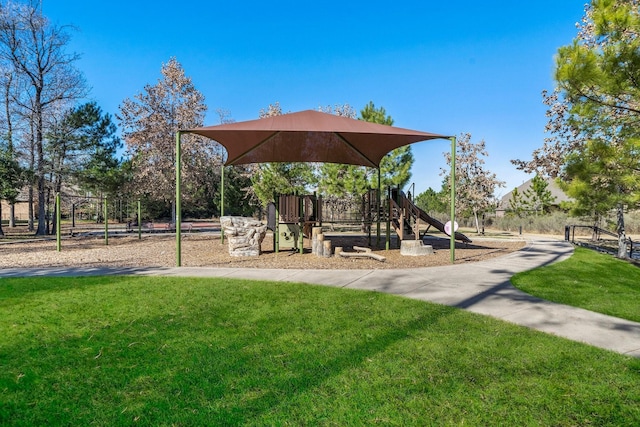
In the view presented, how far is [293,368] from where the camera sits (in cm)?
311

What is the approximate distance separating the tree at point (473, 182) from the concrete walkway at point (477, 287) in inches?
533

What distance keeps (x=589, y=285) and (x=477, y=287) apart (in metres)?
2.40

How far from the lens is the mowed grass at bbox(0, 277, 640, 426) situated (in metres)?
2.45

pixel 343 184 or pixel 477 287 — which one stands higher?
pixel 343 184

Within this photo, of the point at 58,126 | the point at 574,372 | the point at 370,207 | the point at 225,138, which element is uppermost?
the point at 58,126

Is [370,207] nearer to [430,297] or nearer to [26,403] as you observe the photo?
[430,297]

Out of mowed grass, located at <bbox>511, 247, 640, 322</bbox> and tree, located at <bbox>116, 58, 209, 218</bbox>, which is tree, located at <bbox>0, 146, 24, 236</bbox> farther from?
mowed grass, located at <bbox>511, 247, 640, 322</bbox>

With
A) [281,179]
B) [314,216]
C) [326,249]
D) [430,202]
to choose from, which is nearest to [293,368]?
[326,249]

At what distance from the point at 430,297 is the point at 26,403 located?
15.9 feet

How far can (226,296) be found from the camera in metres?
5.50

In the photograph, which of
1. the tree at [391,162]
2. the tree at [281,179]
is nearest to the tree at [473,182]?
the tree at [391,162]

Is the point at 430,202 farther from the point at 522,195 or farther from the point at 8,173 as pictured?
the point at 8,173

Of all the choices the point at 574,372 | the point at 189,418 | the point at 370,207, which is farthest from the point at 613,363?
the point at 370,207

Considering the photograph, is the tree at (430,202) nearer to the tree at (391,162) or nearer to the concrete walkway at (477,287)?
the tree at (391,162)
